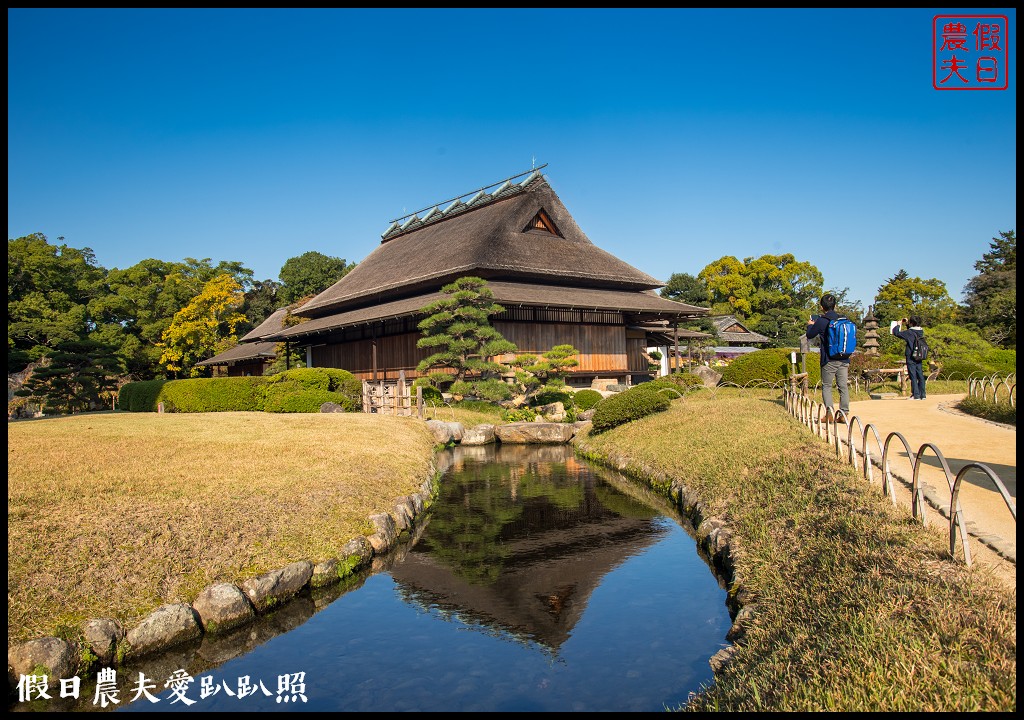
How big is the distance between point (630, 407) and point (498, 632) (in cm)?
1203

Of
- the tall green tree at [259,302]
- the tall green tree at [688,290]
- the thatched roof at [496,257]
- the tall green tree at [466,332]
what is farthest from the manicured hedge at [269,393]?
the tall green tree at [688,290]

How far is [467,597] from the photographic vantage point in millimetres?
7242

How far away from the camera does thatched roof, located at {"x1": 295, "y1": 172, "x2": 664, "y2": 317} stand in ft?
88.7

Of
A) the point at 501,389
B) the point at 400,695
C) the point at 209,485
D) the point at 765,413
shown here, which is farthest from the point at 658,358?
the point at 400,695

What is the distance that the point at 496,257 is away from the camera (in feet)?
87.1

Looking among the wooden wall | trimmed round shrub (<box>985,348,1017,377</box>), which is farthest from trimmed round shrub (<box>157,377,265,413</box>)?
trimmed round shrub (<box>985,348,1017,377</box>)

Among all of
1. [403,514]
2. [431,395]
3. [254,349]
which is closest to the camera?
[403,514]

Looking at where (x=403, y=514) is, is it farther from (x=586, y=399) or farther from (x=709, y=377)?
(x=709, y=377)

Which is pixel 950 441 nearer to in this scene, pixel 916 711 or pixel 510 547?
pixel 510 547

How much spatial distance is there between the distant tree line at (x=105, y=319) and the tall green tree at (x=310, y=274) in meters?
0.38

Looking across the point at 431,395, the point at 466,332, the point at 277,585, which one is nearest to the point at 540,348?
the point at 466,332

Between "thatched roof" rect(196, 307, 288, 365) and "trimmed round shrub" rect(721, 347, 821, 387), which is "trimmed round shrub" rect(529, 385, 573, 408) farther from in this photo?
"thatched roof" rect(196, 307, 288, 365)

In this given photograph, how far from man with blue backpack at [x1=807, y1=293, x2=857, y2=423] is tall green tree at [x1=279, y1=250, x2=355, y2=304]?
43.9 m

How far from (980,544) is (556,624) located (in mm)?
3636
